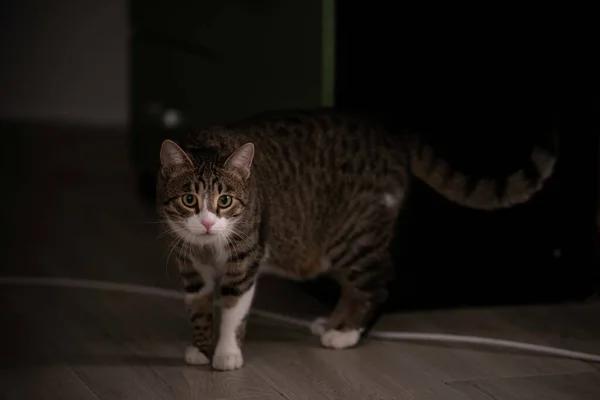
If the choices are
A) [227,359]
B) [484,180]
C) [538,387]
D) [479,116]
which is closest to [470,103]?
[479,116]

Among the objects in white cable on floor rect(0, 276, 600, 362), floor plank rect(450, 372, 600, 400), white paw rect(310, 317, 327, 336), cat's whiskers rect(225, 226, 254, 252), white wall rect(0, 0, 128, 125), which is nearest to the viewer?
floor plank rect(450, 372, 600, 400)

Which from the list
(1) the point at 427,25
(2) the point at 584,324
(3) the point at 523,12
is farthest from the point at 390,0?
(2) the point at 584,324

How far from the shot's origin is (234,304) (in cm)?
210

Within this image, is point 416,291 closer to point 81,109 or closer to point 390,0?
point 390,0

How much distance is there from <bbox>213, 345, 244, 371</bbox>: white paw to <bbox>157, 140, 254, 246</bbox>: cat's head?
→ 0.73 feet

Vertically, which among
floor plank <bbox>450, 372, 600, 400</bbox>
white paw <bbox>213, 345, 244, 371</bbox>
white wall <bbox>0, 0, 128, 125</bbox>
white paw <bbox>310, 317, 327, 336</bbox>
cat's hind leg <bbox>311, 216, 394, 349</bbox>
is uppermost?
white wall <bbox>0, 0, 128, 125</bbox>

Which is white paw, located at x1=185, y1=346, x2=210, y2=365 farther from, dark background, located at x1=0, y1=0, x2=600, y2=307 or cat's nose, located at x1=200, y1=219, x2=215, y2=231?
dark background, located at x1=0, y1=0, x2=600, y2=307

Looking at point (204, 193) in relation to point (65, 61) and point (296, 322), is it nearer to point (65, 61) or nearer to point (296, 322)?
point (296, 322)

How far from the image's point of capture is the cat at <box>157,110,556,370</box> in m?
2.11

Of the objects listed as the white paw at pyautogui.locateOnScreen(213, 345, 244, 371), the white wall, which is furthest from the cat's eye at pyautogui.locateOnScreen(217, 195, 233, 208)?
the white wall

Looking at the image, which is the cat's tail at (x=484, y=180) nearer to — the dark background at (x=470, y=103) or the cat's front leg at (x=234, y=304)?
the dark background at (x=470, y=103)

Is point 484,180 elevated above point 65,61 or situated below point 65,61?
below

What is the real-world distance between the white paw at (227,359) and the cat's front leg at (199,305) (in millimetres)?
51

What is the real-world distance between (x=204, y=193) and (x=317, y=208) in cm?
35
